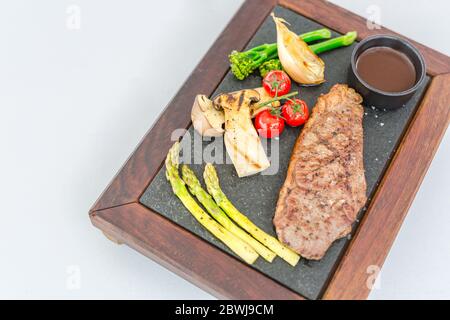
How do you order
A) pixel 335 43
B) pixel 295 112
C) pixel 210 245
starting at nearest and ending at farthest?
1. pixel 210 245
2. pixel 295 112
3. pixel 335 43

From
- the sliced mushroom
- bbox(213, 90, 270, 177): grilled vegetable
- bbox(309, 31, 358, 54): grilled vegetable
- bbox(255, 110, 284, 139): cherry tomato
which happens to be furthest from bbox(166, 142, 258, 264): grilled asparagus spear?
bbox(309, 31, 358, 54): grilled vegetable

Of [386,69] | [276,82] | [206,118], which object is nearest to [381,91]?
[386,69]

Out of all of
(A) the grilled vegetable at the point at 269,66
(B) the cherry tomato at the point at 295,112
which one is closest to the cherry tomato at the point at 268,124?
(B) the cherry tomato at the point at 295,112

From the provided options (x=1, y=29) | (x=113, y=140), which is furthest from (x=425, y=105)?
(x=1, y=29)

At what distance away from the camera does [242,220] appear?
185 inches

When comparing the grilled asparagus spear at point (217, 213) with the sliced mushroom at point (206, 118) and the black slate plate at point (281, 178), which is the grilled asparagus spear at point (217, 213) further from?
the sliced mushroom at point (206, 118)

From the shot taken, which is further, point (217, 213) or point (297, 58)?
point (297, 58)

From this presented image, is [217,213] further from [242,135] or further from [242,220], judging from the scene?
[242,135]

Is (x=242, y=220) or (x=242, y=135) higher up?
→ (x=242, y=135)

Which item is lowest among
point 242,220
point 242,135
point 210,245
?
point 210,245

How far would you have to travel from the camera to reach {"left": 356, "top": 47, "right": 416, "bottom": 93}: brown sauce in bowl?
506 cm

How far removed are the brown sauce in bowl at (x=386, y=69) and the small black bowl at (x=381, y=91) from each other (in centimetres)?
3

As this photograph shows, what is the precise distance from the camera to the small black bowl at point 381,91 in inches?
195

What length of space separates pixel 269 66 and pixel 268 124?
0.53 metres
